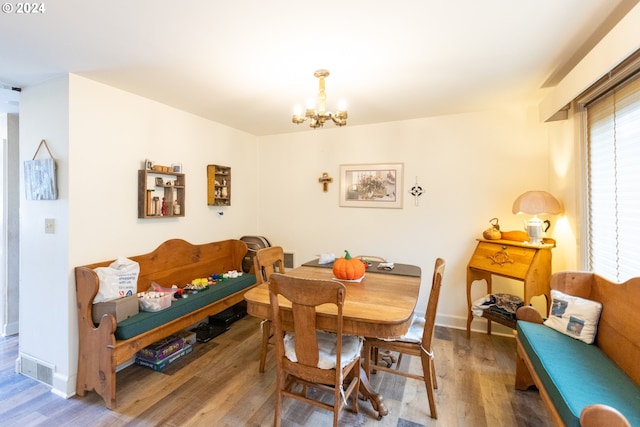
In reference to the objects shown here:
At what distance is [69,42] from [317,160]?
8.72 ft

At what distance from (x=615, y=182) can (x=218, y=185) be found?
141 inches

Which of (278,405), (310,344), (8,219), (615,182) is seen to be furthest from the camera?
(8,219)

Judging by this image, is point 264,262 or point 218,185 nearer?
point 264,262

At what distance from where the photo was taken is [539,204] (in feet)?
8.41

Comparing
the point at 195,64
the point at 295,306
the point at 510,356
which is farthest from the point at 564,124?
the point at 195,64

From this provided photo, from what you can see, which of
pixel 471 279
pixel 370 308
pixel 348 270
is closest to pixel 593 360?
pixel 370 308

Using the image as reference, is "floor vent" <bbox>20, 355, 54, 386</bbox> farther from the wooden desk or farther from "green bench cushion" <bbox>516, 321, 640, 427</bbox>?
the wooden desk

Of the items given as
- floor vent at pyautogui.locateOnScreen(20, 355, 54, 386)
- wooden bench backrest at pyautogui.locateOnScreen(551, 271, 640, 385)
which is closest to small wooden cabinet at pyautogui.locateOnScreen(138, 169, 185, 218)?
floor vent at pyautogui.locateOnScreen(20, 355, 54, 386)

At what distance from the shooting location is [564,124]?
260cm

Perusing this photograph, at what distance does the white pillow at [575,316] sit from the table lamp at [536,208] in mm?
686

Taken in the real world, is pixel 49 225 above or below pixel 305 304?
above

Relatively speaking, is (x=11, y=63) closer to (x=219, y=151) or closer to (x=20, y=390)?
(x=219, y=151)

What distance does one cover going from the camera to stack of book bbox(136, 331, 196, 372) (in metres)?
2.44

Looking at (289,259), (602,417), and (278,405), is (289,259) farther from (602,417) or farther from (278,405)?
(602,417)
